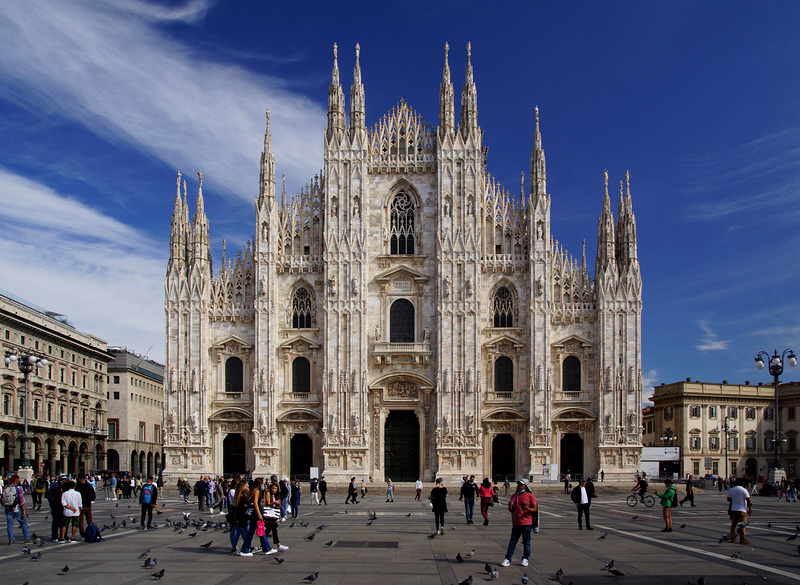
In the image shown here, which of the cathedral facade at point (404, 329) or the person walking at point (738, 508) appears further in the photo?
the cathedral facade at point (404, 329)

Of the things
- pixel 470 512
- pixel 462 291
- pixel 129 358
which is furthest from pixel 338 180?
pixel 129 358

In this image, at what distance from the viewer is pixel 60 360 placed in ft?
243

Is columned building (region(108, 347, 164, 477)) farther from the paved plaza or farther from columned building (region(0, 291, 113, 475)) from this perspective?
the paved plaza

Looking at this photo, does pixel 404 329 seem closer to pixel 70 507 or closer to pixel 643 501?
pixel 643 501

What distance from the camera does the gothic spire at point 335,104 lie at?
178 ft

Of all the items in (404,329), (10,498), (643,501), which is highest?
(404,329)

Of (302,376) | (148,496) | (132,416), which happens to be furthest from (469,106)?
(132,416)

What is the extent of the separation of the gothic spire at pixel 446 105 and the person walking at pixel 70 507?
122 ft

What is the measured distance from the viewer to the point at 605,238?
52875 mm

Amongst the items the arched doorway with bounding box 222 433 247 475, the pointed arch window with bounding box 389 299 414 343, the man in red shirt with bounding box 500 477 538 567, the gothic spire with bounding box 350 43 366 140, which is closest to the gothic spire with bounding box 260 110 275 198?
the gothic spire with bounding box 350 43 366 140

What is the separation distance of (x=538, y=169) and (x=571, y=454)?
57.4ft

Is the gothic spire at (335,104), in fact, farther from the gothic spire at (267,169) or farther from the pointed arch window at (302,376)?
the pointed arch window at (302,376)

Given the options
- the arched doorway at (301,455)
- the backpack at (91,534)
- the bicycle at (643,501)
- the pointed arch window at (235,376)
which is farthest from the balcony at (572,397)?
the backpack at (91,534)

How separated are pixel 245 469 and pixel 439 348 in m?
14.0
